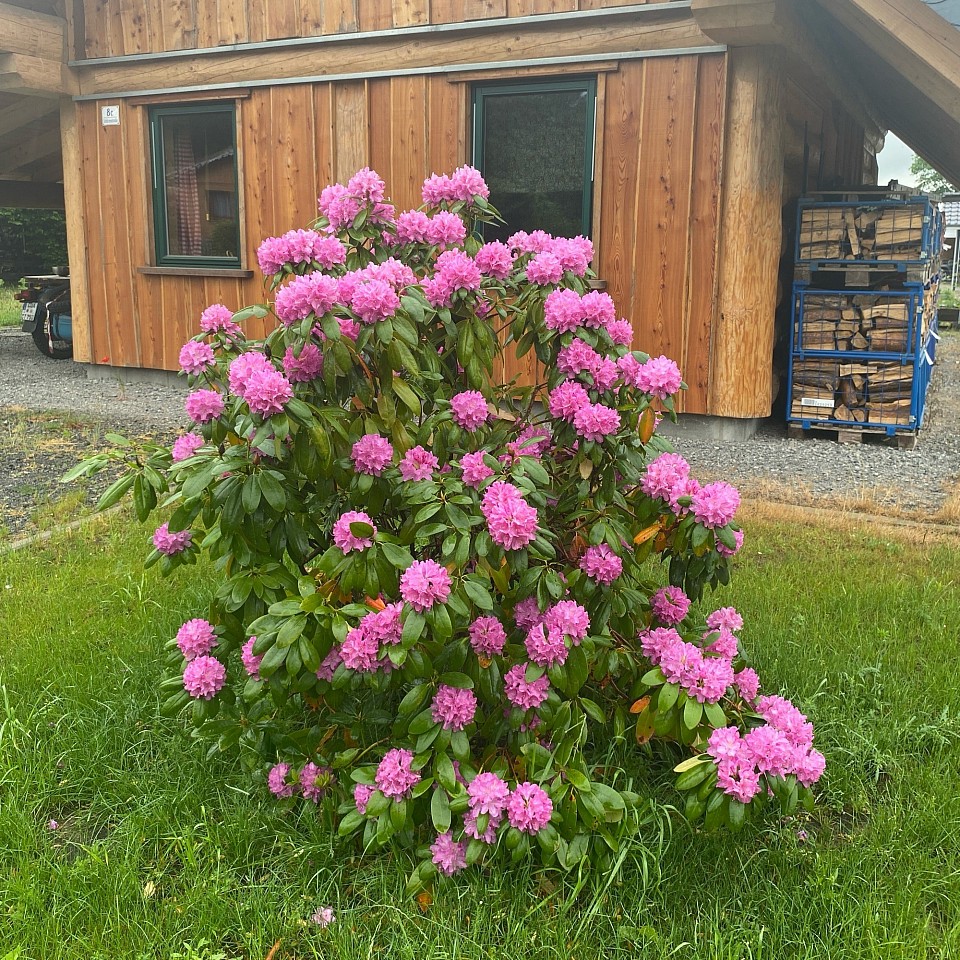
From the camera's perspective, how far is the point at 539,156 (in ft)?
26.5

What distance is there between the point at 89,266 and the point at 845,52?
24.8ft

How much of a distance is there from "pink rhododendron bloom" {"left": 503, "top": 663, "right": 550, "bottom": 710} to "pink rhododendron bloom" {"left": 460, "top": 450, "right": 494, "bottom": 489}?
47cm

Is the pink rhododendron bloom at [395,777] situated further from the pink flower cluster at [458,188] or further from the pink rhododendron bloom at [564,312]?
the pink flower cluster at [458,188]

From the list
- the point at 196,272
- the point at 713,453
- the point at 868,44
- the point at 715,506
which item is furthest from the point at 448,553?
the point at 196,272

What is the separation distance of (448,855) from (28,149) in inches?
529

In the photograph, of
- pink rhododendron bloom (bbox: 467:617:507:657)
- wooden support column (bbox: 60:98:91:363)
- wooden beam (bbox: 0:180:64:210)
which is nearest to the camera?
pink rhododendron bloom (bbox: 467:617:507:657)

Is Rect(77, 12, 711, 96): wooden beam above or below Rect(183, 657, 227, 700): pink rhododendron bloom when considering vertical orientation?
above

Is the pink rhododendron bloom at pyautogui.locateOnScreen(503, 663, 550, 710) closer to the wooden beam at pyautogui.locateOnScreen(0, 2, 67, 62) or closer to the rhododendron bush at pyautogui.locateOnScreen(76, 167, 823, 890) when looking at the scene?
the rhododendron bush at pyautogui.locateOnScreen(76, 167, 823, 890)

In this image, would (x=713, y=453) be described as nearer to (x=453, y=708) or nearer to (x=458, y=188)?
(x=458, y=188)

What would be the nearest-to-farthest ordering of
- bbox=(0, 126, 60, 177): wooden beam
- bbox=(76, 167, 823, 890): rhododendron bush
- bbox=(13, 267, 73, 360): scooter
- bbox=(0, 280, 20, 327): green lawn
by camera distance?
1. bbox=(76, 167, 823, 890): rhododendron bush
2. bbox=(13, 267, 73, 360): scooter
3. bbox=(0, 126, 60, 177): wooden beam
4. bbox=(0, 280, 20, 327): green lawn

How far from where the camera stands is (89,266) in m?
10.5

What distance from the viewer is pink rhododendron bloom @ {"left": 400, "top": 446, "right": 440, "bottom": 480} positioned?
2.44 m

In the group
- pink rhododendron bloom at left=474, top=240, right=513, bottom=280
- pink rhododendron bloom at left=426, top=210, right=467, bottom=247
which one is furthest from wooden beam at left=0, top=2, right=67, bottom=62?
pink rhododendron bloom at left=474, top=240, right=513, bottom=280

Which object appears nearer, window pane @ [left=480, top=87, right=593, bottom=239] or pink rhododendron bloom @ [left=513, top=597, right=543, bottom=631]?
pink rhododendron bloom @ [left=513, top=597, right=543, bottom=631]
